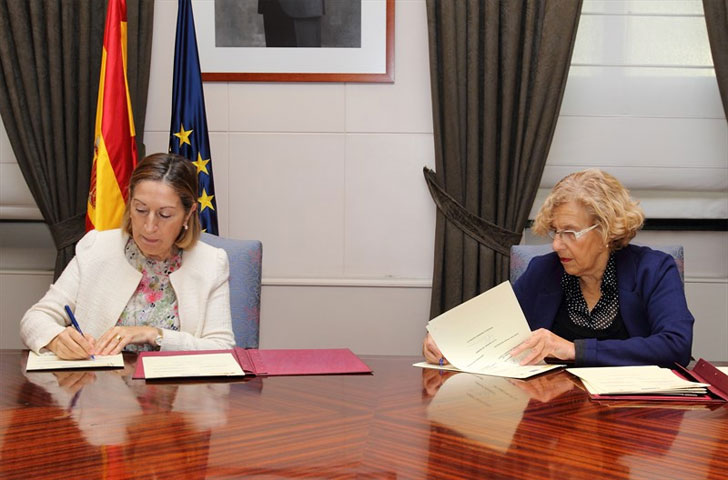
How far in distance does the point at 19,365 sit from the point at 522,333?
128 centimetres

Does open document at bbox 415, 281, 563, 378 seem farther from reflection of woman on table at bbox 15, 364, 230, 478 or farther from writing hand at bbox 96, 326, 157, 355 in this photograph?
writing hand at bbox 96, 326, 157, 355

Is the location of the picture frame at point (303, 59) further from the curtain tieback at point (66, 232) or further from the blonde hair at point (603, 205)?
the blonde hair at point (603, 205)

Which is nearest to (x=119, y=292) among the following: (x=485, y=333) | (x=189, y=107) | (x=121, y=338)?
(x=121, y=338)

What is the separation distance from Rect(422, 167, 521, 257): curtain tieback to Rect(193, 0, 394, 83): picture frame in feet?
2.01

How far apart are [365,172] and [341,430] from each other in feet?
8.51

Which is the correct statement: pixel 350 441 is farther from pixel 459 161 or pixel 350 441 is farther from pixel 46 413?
pixel 459 161

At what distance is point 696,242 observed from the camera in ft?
13.3

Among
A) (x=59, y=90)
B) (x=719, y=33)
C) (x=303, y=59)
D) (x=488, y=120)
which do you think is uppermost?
(x=719, y=33)

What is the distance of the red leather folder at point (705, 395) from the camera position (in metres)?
1.81

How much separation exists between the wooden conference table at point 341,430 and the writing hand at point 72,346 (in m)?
0.13

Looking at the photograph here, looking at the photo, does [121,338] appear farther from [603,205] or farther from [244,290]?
[603,205]

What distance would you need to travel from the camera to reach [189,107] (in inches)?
145

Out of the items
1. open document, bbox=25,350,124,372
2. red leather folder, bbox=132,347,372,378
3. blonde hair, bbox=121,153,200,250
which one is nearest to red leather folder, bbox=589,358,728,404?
red leather folder, bbox=132,347,372,378

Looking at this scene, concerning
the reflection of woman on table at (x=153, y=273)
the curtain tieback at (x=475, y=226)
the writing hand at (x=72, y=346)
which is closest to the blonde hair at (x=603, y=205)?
the reflection of woman on table at (x=153, y=273)
